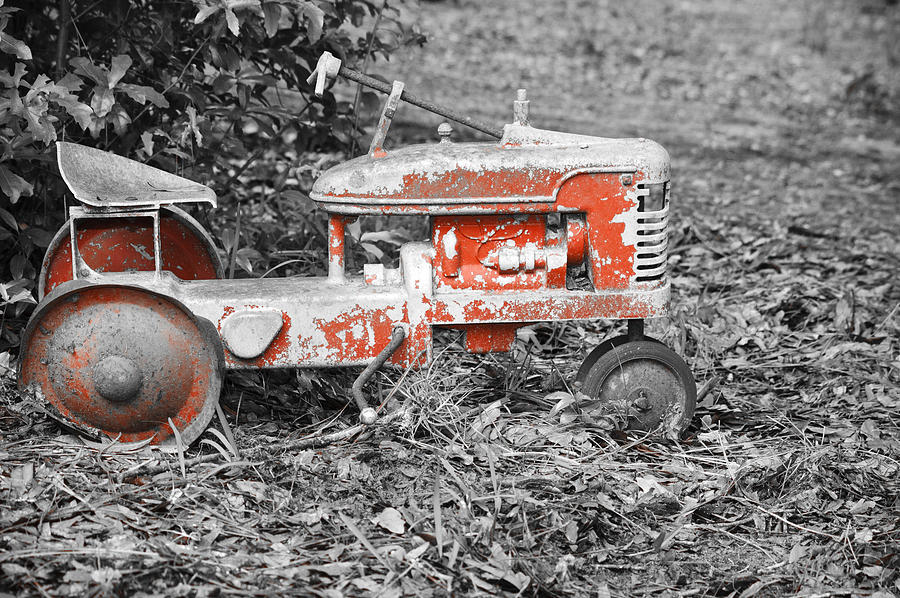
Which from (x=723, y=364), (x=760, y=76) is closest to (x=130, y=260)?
(x=723, y=364)

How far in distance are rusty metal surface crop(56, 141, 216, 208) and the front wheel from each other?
53.9 inches

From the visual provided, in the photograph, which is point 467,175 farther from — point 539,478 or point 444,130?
point 539,478

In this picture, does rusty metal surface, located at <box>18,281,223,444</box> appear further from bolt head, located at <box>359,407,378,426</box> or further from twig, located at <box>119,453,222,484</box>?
bolt head, located at <box>359,407,378,426</box>

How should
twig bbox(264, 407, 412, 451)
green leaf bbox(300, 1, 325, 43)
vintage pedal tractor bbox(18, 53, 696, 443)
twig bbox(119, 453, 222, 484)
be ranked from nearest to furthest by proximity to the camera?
twig bbox(119, 453, 222, 484) → vintage pedal tractor bbox(18, 53, 696, 443) → twig bbox(264, 407, 412, 451) → green leaf bbox(300, 1, 325, 43)

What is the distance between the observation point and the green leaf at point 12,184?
3.24 meters

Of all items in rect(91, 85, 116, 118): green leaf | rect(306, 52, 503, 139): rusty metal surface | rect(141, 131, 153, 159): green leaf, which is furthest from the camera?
rect(141, 131, 153, 159): green leaf

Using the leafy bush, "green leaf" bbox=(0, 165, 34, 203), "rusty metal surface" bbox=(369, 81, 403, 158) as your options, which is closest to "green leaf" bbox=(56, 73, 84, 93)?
the leafy bush

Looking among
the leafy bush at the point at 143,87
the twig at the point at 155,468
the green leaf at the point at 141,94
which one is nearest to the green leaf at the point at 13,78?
the leafy bush at the point at 143,87

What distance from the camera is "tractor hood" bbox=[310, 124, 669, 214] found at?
10.0 ft

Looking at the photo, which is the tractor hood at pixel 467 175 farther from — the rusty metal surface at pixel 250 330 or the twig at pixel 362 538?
the twig at pixel 362 538

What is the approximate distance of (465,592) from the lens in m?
2.47

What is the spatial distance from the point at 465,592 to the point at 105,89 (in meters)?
2.10

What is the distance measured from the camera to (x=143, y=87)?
3.45m

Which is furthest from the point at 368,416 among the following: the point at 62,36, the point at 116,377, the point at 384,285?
the point at 62,36
